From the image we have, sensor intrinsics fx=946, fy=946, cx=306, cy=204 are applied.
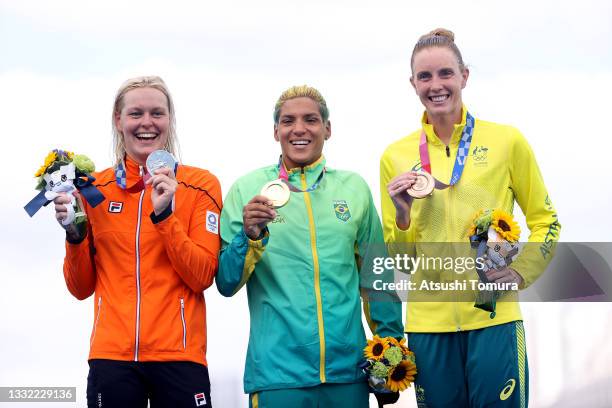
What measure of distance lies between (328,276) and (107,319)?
4.39 feet

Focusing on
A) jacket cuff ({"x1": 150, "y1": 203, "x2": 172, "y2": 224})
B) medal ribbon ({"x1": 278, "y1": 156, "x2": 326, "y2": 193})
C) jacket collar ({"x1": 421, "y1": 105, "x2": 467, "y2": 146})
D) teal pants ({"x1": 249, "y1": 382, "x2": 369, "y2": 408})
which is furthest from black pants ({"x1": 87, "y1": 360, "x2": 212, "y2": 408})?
jacket collar ({"x1": 421, "y1": 105, "x2": 467, "y2": 146})

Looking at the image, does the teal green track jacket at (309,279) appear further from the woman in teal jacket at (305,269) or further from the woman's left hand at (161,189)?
the woman's left hand at (161,189)

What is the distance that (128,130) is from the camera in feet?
19.6

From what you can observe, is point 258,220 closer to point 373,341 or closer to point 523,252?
point 373,341

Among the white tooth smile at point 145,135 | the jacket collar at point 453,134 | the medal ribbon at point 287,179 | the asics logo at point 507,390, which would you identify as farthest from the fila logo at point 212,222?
the asics logo at point 507,390

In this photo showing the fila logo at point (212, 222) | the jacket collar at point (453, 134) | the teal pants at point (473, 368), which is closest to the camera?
the teal pants at point (473, 368)

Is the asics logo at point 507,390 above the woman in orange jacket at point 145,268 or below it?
below

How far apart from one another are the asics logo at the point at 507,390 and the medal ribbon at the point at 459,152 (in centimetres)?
123

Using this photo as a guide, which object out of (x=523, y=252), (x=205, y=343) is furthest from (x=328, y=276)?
(x=523, y=252)

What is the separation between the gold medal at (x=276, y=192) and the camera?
5.59 meters

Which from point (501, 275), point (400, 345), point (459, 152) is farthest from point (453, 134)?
point (400, 345)

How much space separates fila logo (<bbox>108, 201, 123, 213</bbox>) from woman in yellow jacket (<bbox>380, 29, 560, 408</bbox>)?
166 cm

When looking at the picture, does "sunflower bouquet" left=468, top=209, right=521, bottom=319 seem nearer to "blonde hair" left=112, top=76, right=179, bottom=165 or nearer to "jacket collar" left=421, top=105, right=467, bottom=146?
"jacket collar" left=421, top=105, right=467, bottom=146

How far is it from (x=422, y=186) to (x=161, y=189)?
1.54m
